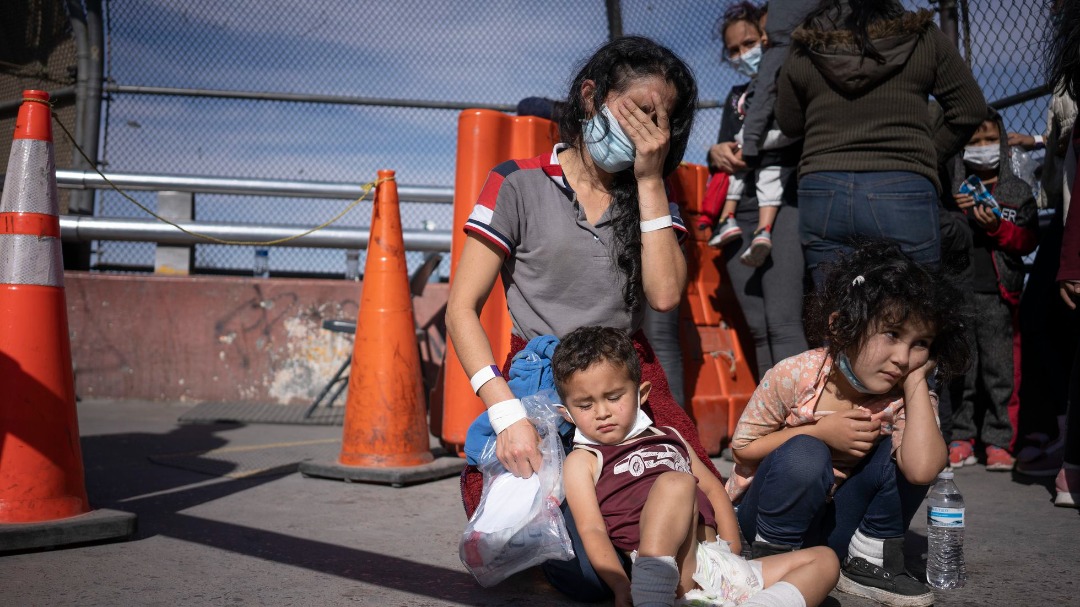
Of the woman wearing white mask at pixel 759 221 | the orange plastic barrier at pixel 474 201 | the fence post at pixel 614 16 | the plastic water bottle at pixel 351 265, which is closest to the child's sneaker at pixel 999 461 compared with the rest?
the woman wearing white mask at pixel 759 221

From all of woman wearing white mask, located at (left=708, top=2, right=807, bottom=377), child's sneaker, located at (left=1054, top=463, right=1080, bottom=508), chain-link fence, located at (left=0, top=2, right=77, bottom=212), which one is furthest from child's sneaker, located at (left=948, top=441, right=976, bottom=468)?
chain-link fence, located at (left=0, top=2, right=77, bottom=212)

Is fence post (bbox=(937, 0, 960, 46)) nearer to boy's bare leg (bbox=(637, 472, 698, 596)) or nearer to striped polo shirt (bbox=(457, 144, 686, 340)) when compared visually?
striped polo shirt (bbox=(457, 144, 686, 340))

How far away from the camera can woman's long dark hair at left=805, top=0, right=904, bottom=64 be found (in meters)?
3.38

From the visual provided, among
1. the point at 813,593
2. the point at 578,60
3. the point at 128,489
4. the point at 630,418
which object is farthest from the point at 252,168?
the point at 813,593

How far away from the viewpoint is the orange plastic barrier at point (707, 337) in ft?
16.1

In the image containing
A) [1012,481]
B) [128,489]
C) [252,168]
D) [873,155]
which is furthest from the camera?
[252,168]

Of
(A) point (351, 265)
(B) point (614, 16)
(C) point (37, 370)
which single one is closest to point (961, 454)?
(B) point (614, 16)

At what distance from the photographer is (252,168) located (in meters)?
6.85

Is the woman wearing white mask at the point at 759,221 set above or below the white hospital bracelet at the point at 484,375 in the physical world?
above

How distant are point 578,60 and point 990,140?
10.6 feet

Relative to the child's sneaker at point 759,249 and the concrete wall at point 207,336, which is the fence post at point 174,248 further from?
the child's sneaker at point 759,249

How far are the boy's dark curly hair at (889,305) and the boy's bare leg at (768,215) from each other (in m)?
1.61

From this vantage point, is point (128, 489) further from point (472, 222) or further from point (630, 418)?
point (630, 418)

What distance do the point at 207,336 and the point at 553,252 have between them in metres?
4.77
